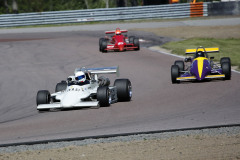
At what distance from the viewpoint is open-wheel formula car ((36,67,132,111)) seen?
43.0ft

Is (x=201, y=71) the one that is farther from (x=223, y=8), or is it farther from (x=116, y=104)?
(x=223, y=8)

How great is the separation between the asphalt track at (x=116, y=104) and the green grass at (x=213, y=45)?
1.91m

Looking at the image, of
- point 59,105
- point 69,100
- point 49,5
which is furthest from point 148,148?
point 49,5

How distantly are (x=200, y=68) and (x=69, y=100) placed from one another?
5.22 meters

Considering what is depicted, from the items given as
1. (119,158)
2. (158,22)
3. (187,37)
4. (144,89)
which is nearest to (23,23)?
(158,22)

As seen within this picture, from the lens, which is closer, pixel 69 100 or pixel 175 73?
pixel 69 100

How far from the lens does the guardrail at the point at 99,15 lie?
45344mm

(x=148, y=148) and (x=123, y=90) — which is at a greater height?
(x=148, y=148)

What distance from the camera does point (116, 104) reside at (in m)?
13.8

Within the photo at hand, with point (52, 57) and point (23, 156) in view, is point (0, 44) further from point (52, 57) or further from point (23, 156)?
point (23, 156)

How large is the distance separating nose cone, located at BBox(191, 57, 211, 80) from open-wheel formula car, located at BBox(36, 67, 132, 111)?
3.13 m

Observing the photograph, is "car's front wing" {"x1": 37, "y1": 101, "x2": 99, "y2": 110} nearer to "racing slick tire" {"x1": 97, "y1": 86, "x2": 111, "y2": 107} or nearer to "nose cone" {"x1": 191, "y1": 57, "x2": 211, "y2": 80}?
"racing slick tire" {"x1": 97, "y1": 86, "x2": 111, "y2": 107}

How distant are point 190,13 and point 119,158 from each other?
38685 millimetres

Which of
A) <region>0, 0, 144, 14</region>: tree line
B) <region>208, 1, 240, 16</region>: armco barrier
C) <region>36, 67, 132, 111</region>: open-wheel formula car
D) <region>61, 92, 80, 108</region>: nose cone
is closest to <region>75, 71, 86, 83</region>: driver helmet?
<region>36, 67, 132, 111</region>: open-wheel formula car
